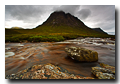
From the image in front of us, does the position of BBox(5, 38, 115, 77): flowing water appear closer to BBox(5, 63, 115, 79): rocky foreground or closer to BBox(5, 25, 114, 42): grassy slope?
BBox(5, 63, 115, 79): rocky foreground

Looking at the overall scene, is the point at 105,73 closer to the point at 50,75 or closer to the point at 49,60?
the point at 50,75

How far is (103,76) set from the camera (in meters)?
3.44

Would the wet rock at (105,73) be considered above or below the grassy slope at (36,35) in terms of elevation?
below

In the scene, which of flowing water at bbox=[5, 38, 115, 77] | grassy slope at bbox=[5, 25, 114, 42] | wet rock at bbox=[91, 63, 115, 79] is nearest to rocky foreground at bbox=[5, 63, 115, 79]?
wet rock at bbox=[91, 63, 115, 79]

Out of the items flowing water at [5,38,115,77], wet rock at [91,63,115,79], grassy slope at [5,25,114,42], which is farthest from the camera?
grassy slope at [5,25,114,42]

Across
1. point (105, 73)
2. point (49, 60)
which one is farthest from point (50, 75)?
point (49, 60)

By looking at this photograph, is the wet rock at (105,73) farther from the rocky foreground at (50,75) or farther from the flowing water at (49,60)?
the flowing water at (49,60)

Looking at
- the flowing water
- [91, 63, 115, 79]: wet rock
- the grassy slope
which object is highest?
the grassy slope

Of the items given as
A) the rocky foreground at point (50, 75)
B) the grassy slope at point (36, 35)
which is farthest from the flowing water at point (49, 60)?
the grassy slope at point (36, 35)

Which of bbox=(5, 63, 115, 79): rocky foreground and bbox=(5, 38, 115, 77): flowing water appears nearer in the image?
bbox=(5, 63, 115, 79): rocky foreground
